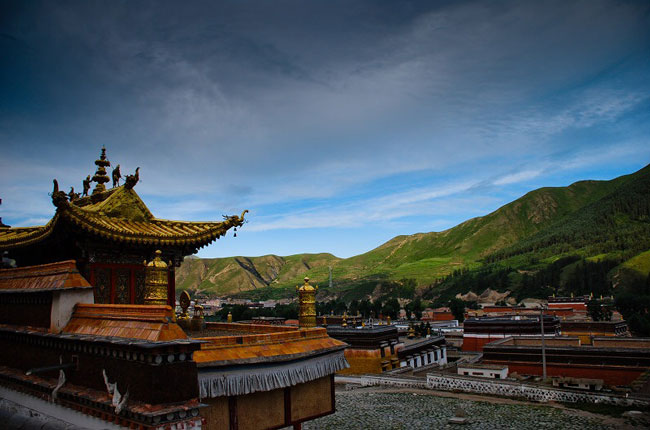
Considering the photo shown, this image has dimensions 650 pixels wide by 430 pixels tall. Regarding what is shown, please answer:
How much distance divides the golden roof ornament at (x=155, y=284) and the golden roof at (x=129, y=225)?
3.19m

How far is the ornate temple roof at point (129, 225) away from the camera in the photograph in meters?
11.5

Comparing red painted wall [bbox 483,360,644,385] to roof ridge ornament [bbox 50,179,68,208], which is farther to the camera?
red painted wall [bbox 483,360,644,385]

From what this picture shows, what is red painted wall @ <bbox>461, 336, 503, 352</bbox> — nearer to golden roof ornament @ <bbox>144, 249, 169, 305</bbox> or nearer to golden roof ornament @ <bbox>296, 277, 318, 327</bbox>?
golden roof ornament @ <bbox>296, 277, 318, 327</bbox>

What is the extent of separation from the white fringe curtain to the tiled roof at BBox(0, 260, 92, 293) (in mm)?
3254

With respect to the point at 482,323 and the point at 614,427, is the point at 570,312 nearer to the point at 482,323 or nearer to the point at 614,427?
the point at 482,323

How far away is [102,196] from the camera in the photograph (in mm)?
14680

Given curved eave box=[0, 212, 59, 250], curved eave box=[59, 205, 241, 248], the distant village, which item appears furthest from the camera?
curved eave box=[0, 212, 59, 250]

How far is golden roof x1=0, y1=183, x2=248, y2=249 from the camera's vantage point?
37.9ft

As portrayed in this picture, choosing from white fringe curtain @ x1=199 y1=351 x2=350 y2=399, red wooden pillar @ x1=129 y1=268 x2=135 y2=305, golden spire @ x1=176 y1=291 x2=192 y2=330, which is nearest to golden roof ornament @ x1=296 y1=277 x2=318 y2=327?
white fringe curtain @ x1=199 y1=351 x2=350 y2=399

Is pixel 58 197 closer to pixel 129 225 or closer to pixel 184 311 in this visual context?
pixel 129 225

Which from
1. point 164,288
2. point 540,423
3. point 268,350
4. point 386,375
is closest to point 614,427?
point 540,423

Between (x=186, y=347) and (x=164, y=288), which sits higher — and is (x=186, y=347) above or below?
below

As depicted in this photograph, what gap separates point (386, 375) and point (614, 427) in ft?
65.1

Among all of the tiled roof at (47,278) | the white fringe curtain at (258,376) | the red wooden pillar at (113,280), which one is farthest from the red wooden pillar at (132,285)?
the white fringe curtain at (258,376)
